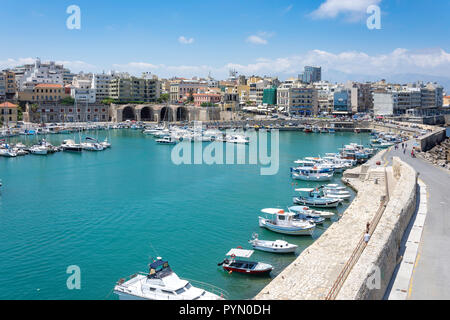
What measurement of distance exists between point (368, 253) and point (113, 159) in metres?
39.6

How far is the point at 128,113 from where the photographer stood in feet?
323

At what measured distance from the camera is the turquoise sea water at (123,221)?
1750 cm

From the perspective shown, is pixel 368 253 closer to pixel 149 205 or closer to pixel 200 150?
pixel 149 205

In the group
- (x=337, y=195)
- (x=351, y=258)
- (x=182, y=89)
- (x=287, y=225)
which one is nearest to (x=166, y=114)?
(x=182, y=89)

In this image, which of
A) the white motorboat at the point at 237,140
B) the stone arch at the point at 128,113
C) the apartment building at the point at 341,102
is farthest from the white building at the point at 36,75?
the apartment building at the point at 341,102

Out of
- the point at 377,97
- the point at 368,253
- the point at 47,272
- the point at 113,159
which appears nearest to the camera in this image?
the point at 368,253

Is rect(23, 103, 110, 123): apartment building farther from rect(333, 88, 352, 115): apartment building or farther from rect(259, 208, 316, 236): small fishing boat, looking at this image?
rect(259, 208, 316, 236): small fishing boat

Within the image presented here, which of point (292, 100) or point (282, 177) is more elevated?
point (292, 100)

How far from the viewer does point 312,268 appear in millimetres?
15734

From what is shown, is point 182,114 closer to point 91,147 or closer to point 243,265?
point 91,147

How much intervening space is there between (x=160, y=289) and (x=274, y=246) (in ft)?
22.6

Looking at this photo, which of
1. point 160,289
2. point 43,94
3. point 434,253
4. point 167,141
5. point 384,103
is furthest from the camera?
point 384,103

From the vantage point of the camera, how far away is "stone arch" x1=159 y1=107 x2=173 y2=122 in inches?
3784
